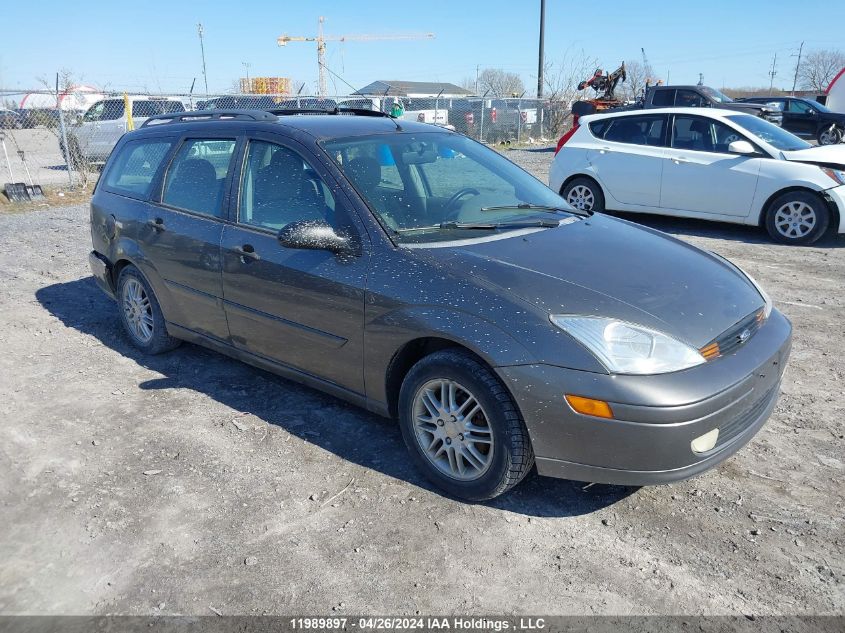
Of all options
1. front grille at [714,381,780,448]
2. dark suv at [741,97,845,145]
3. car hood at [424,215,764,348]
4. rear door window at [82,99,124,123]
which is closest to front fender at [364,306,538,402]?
car hood at [424,215,764,348]

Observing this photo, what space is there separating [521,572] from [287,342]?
1.83 m

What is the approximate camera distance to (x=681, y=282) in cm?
326

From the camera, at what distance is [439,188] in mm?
3902

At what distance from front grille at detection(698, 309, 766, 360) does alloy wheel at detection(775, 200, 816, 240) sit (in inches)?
226

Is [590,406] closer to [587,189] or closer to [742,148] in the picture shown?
[742,148]

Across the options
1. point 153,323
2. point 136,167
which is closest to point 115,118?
point 136,167

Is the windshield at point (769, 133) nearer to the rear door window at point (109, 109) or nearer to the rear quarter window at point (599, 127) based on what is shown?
the rear quarter window at point (599, 127)

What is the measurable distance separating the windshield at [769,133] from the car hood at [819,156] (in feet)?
0.55

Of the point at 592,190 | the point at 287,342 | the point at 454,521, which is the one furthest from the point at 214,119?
the point at 592,190

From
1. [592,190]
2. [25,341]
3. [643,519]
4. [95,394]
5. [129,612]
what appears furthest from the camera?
[592,190]

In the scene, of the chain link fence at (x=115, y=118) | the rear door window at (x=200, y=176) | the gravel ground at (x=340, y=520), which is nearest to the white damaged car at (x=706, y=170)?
the chain link fence at (x=115, y=118)

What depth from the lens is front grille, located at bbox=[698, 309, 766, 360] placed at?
2.86 metres

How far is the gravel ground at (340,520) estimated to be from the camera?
263cm

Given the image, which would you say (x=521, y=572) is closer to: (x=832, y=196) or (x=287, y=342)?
(x=287, y=342)
